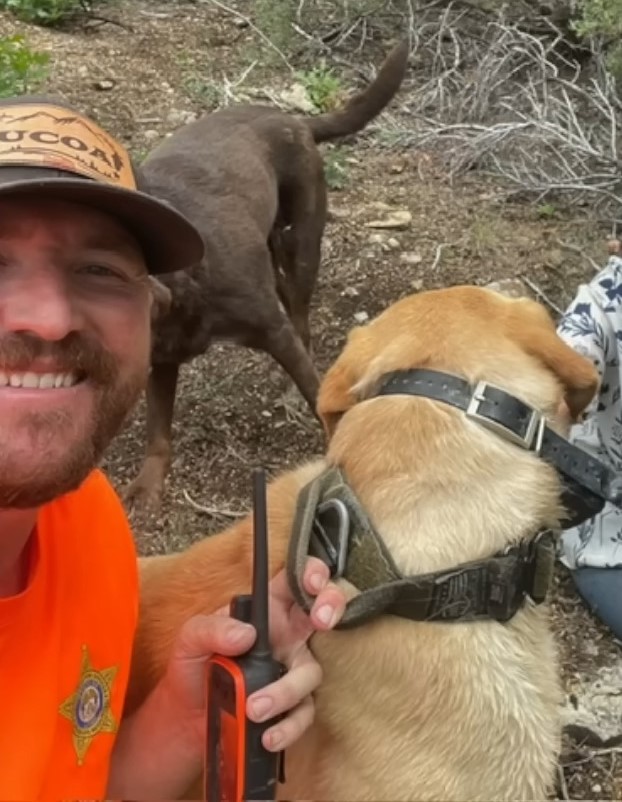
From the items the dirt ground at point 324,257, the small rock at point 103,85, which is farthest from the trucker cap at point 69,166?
the small rock at point 103,85

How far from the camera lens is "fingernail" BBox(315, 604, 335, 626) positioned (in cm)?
178

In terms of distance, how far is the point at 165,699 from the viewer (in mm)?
2055

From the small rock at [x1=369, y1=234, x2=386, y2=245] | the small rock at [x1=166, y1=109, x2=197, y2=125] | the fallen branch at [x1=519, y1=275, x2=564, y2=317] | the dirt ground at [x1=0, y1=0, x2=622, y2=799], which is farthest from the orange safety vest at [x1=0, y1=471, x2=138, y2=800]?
the small rock at [x1=166, y1=109, x2=197, y2=125]

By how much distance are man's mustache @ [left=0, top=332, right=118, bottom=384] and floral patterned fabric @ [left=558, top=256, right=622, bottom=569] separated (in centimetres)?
164

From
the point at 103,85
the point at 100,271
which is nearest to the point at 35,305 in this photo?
the point at 100,271

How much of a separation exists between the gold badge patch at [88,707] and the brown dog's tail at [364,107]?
3354mm

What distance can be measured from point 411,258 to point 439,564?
3.57 m

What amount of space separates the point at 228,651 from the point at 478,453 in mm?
647

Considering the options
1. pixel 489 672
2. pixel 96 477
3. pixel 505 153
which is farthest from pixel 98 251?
pixel 505 153

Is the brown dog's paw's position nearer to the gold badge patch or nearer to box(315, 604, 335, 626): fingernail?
the gold badge patch

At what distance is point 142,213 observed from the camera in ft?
5.55

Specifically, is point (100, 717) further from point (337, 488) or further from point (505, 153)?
point (505, 153)

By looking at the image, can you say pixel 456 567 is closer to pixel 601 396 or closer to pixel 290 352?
pixel 601 396

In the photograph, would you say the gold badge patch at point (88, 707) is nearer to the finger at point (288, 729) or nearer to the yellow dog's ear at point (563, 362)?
the finger at point (288, 729)
